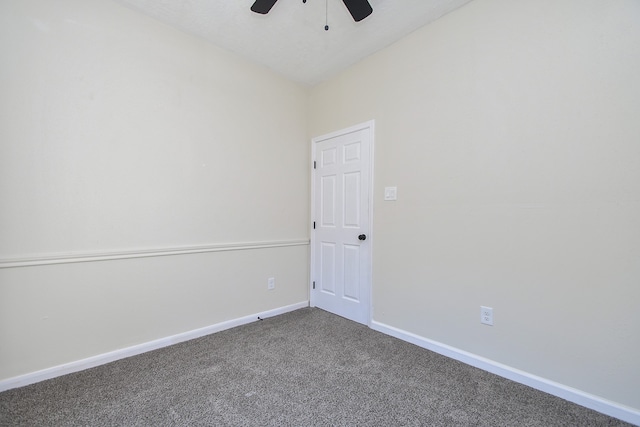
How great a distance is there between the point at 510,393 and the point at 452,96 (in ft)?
6.88

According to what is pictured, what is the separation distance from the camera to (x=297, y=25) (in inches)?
91.8

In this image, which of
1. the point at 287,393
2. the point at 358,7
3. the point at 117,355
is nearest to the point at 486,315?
the point at 287,393

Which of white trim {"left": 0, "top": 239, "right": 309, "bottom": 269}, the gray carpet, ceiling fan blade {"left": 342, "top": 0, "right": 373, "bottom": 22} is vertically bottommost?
the gray carpet

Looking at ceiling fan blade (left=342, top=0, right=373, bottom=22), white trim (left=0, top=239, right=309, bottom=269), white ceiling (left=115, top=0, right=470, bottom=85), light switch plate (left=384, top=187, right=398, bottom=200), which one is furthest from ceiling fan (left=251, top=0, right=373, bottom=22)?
white trim (left=0, top=239, right=309, bottom=269)

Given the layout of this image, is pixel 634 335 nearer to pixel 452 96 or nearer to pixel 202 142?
pixel 452 96

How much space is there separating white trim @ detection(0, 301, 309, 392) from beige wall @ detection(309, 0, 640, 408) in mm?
1489

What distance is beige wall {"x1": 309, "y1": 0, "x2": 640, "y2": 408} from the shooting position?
1.52m

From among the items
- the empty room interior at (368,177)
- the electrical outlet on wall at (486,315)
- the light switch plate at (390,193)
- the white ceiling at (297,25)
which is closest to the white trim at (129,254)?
the empty room interior at (368,177)

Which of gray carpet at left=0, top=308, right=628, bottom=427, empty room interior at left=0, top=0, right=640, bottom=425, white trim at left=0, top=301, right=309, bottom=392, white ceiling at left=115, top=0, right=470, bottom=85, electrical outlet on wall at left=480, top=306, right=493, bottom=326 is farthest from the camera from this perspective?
white ceiling at left=115, top=0, right=470, bottom=85

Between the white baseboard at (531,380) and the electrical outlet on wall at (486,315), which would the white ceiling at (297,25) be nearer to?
the electrical outlet on wall at (486,315)

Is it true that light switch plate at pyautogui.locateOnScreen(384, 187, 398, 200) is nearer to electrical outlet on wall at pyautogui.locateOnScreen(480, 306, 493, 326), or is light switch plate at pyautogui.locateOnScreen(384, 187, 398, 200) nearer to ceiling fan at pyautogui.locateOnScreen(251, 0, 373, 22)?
electrical outlet on wall at pyautogui.locateOnScreen(480, 306, 493, 326)

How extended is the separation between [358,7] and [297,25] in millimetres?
699

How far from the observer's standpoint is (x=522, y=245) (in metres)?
1.83

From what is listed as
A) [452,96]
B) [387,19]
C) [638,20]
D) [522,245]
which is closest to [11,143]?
[387,19]
